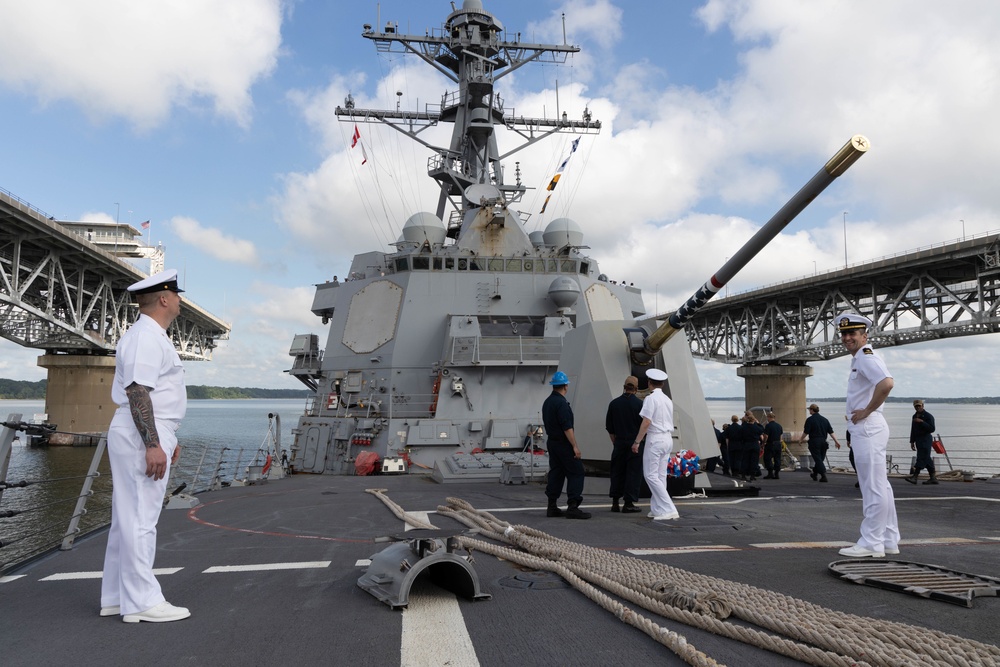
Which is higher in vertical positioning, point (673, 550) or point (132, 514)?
point (132, 514)

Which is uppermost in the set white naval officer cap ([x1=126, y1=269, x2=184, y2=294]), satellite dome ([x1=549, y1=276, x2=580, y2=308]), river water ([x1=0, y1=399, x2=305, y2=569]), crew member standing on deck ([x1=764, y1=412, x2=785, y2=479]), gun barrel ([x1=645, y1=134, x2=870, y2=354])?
satellite dome ([x1=549, y1=276, x2=580, y2=308])

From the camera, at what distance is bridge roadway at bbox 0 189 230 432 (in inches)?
961

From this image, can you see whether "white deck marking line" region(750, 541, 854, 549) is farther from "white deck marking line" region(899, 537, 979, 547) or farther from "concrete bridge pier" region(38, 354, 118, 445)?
"concrete bridge pier" region(38, 354, 118, 445)

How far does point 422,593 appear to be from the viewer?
10.4 ft

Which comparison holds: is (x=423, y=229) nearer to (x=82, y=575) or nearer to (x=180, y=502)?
(x=180, y=502)

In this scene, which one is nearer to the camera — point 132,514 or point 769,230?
point 132,514

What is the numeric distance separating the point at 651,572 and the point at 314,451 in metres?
11.8

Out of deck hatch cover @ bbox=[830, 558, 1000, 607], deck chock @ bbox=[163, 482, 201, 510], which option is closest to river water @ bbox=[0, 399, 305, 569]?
deck chock @ bbox=[163, 482, 201, 510]

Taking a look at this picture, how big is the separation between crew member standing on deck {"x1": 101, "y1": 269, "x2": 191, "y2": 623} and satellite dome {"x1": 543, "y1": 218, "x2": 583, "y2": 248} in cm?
1500

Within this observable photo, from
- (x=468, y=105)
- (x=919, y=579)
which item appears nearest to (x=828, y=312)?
(x=468, y=105)

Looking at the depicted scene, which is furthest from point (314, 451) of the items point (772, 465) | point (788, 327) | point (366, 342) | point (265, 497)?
point (788, 327)

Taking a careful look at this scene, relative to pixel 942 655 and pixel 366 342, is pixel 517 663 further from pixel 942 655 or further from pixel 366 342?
pixel 366 342

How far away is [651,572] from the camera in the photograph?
339 cm

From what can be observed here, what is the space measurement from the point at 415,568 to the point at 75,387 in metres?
41.8
